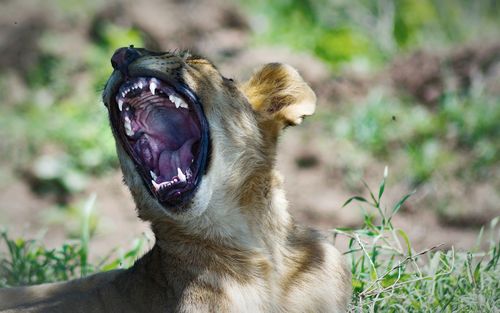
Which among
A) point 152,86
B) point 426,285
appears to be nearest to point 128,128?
point 152,86

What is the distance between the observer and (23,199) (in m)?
8.41

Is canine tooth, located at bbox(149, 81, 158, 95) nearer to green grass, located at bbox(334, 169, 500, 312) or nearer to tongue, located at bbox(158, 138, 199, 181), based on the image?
tongue, located at bbox(158, 138, 199, 181)

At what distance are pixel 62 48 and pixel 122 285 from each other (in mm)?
6566

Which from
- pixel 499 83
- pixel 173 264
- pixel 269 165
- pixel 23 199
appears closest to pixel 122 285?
pixel 173 264

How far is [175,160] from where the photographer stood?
402 cm

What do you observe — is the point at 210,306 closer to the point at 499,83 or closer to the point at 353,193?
the point at 353,193

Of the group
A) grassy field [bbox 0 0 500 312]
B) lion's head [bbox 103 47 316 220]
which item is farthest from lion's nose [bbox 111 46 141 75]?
grassy field [bbox 0 0 500 312]

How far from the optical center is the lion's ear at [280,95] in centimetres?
429

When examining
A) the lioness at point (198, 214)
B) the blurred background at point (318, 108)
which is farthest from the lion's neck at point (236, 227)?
the blurred background at point (318, 108)

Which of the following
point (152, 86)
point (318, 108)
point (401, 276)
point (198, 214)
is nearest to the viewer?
point (198, 214)

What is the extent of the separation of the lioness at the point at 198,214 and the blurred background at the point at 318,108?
343 centimetres

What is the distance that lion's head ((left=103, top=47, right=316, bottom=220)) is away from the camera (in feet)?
12.5

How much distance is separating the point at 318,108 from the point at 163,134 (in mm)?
5425

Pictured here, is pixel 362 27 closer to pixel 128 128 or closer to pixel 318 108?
pixel 318 108
